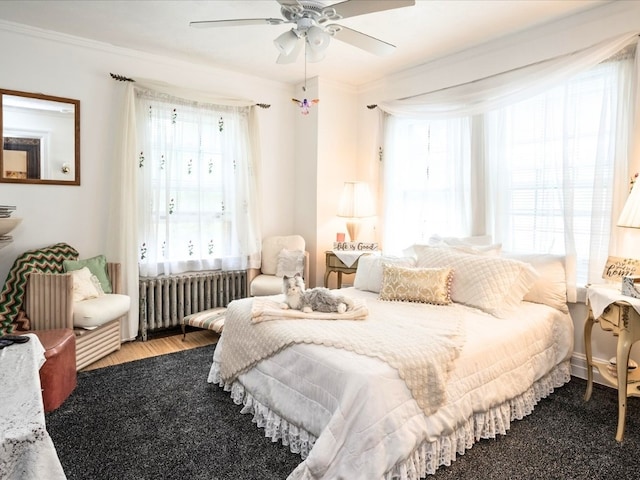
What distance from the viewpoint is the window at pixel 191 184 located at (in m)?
3.99

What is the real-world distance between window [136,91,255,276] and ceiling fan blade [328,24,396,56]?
2101 millimetres

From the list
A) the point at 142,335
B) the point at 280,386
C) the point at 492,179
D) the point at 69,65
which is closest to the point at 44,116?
the point at 69,65

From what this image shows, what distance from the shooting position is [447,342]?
2119mm

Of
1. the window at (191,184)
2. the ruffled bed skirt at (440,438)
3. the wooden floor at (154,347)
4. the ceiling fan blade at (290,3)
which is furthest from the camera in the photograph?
the window at (191,184)

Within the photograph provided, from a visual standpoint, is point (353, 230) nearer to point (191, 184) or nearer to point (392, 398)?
point (191, 184)

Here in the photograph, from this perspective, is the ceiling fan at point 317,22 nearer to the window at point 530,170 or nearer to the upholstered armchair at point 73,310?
the window at point 530,170

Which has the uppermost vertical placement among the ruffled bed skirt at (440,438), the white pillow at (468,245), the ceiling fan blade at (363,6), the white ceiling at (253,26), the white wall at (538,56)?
the white ceiling at (253,26)

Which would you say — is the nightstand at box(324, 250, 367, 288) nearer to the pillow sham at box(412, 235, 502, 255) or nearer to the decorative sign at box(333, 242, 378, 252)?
the decorative sign at box(333, 242, 378, 252)

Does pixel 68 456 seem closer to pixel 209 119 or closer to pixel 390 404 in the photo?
A: pixel 390 404

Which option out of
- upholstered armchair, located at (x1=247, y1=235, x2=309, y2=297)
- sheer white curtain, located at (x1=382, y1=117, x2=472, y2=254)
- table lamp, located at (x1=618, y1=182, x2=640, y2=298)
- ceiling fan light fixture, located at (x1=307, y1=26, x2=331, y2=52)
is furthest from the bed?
ceiling fan light fixture, located at (x1=307, y1=26, x2=331, y2=52)

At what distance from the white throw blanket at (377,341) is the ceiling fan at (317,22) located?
5.52 ft

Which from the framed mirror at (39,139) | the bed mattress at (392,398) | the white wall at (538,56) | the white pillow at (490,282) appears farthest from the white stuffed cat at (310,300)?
the framed mirror at (39,139)

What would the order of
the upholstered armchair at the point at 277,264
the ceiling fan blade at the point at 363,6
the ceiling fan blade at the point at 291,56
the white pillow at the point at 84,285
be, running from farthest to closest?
the upholstered armchair at the point at 277,264 → the white pillow at the point at 84,285 → the ceiling fan blade at the point at 291,56 → the ceiling fan blade at the point at 363,6

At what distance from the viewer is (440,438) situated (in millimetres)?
1979
